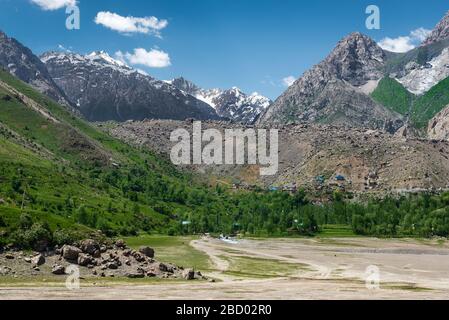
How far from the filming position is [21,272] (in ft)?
228

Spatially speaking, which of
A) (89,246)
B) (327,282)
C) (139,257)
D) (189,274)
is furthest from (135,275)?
(327,282)

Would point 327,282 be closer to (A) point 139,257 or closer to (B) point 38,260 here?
(A) point 139,257

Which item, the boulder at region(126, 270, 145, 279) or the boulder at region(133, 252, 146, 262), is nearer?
the boulder at region(126, 270, 145, 279)

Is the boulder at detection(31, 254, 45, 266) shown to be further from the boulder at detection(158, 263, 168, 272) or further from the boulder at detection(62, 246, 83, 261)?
the boulder at detection(158, 263, 168, 272)

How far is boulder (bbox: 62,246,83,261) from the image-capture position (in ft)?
251

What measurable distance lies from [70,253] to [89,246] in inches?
167

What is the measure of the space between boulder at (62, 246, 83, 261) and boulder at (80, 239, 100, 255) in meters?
2.43

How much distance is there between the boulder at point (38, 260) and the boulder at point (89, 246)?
7300 millimetres

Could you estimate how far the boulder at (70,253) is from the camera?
76.4 m

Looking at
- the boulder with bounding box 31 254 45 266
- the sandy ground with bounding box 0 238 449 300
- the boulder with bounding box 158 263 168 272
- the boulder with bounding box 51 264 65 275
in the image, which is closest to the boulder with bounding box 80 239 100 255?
the boulder with bounding box 31 254 45 266

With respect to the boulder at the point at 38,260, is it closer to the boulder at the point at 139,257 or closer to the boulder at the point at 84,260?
the boulder at the point at 84,260
